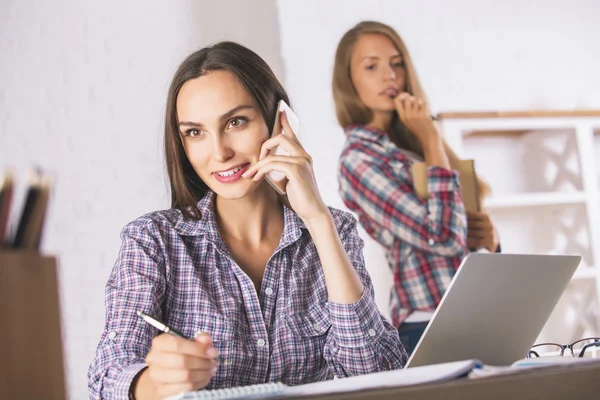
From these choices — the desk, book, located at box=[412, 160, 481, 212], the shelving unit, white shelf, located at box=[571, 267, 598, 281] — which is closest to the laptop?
the desk

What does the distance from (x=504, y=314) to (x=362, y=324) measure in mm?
299

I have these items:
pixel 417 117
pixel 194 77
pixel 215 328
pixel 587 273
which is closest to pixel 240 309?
pixel 215 328

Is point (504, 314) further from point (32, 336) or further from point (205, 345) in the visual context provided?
point (32, 336)

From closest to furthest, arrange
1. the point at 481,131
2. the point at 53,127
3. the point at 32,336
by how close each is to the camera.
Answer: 1. the point at 32,336
2. the point at 53,127
3. the point at 481,131

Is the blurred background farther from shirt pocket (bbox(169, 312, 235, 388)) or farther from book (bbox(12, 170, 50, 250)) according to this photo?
book (bbox(12, 170, 50, 250))

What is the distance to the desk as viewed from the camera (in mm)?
602

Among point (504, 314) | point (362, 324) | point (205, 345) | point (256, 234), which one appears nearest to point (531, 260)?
point (504, 314)

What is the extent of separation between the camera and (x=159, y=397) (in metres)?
0.80

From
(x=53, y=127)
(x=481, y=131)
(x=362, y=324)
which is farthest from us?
(x=481, y=131)

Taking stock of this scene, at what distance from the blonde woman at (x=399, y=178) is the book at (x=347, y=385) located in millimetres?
1592

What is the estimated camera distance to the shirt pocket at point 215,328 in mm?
1238

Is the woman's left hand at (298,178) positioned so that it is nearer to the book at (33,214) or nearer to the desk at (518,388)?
the desk at (518,388)

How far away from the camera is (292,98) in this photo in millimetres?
2965

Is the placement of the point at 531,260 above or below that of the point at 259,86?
below
